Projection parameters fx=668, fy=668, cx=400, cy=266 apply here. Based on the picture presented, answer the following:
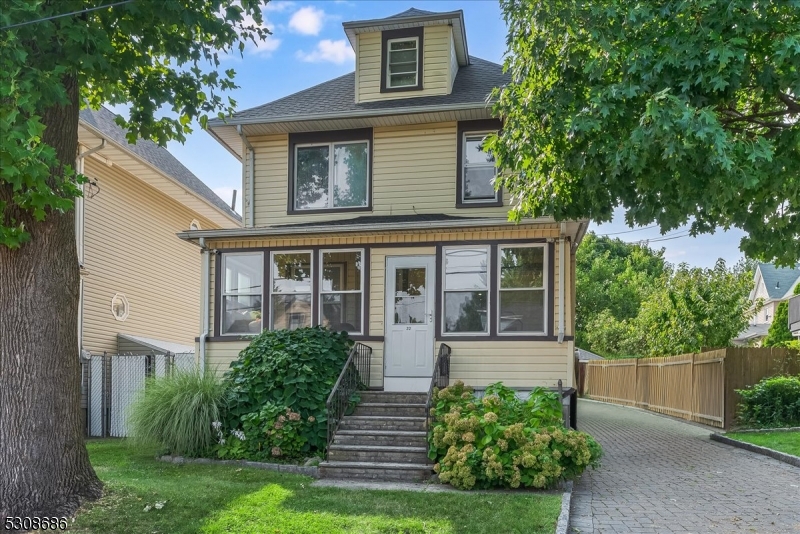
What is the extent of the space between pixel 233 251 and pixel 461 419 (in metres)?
6.09

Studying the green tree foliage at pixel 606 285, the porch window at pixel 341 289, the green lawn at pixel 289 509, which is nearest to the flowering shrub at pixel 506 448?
the green lawn at pixel 289 509

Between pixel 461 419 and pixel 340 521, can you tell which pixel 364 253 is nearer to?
pixel 461 419

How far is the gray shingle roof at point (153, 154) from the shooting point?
16097mm

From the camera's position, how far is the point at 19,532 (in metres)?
6.23

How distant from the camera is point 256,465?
377 inches

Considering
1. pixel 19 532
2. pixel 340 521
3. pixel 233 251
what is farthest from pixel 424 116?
pixel 19 532

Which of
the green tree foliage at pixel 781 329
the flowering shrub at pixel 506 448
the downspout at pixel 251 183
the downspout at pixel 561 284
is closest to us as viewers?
the flowering shrub at pixel 506 448

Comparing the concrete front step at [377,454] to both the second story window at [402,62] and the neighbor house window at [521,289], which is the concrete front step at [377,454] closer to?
the neighbor house window at [521,289]

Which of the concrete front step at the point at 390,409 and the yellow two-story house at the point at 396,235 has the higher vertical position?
the yellow two-story house at the point at 396,235

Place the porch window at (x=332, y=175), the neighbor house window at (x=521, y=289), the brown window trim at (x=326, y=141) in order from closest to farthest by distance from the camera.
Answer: the neighbor house window at (x=521, y=289) < the brown window trim at (x=326, y=141) < the porch window at (x=332, y=175)

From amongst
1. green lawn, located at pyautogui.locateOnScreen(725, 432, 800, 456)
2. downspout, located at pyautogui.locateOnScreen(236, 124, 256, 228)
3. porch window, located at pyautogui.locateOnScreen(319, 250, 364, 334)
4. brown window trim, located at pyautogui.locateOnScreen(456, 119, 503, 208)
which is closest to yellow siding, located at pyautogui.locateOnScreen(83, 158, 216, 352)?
downspout, located at pyautogui.locateOnScreen(236, 124, 256, 228)

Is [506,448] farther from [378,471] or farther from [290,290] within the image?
[290,290]

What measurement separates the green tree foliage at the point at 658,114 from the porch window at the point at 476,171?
6.58 feet

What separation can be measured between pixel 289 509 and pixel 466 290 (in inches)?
218
